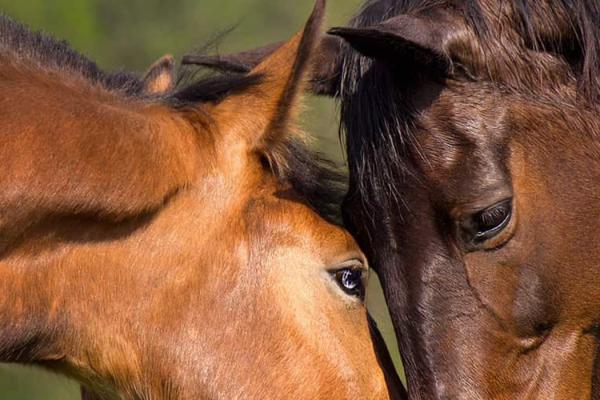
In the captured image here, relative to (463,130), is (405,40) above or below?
above

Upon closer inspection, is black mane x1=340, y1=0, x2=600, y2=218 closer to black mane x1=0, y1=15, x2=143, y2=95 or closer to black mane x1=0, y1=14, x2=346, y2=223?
black mane x1=0, y1=14, x2=346, y2=223

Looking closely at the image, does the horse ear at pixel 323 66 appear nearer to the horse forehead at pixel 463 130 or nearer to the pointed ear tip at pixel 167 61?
the pointed ear tip at pixel 167 61

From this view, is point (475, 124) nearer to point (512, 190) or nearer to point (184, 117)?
point (512, 190)

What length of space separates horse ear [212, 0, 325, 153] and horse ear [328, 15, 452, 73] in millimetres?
141

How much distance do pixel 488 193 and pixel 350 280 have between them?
0.58 m

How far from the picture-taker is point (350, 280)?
155 inches

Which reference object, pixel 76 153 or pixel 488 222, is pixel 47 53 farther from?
pixel 488 222

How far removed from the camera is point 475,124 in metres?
3.84

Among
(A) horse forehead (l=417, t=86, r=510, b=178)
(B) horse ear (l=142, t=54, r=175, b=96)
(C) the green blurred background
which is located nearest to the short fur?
(A) horse forehead (l=417, t=86, r=510, b=178)

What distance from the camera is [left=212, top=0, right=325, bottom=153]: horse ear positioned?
358cm

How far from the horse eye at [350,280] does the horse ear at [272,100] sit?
19.6 inches

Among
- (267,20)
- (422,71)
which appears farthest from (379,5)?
(267,20)

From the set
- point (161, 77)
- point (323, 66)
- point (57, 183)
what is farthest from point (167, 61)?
point (57, 183)

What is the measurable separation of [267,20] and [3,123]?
12237mm
